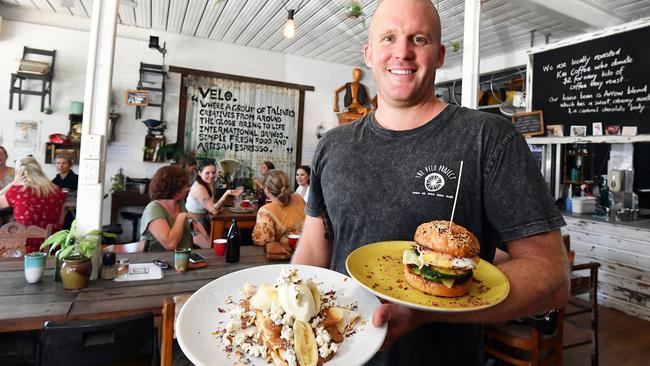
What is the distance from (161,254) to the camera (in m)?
2.49

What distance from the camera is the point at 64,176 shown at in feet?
17.0

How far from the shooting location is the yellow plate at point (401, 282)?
0.76 metres

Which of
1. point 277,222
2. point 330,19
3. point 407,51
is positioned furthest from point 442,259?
point 330,19

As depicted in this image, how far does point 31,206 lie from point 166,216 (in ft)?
4.78

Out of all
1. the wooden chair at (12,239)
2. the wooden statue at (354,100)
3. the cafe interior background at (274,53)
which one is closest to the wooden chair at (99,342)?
the wooden chair at (12,239)

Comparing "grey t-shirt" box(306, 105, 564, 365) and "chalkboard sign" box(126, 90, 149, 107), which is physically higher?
"chalkboard sign" box(126, 90, 149, 107)

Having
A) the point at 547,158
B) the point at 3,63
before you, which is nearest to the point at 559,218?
the point at 547,158

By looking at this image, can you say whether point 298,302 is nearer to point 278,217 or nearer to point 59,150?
point 278,217

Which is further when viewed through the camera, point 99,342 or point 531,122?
point 531,122

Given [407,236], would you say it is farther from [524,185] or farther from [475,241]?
[524,185]

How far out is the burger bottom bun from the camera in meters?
0.89

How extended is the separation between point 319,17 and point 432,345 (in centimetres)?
497


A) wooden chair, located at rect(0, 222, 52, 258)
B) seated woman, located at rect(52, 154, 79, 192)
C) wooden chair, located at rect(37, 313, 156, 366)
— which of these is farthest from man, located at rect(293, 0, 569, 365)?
seated woman, located at rect(52, 154, 79, 192)

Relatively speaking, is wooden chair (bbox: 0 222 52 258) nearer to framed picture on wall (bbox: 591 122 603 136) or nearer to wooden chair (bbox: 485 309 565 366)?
wooden chair (bbox: 485 309 565 366)
